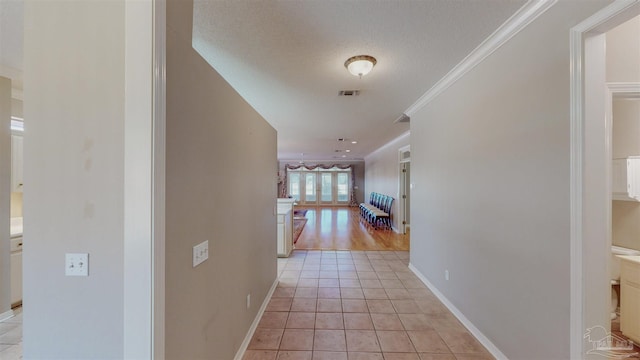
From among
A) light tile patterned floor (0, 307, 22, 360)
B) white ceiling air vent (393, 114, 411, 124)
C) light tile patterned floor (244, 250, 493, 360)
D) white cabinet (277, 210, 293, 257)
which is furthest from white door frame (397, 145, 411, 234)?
light tile patterned floor (0, 307, 22, 360)

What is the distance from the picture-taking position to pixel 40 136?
1.01 metres

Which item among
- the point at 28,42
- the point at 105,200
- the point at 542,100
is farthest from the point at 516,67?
the point at 28,42

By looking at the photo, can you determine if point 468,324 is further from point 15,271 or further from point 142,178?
point 15,271

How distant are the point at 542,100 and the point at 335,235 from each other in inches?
213

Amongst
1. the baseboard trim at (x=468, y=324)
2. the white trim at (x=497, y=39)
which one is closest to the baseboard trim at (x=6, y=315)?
the baseboard trim at (x=468, y=324)

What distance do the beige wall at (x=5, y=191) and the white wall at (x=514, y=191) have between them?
4.44 meters

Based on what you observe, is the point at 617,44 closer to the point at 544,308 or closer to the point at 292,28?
the point at 544,308

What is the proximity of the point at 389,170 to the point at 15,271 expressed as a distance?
750 centimetres

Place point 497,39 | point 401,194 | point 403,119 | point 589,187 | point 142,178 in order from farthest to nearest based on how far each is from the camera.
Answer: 1. point 401,194
2. point 403,119
3. point 497,39
4. point 589,187
5. point 142,178

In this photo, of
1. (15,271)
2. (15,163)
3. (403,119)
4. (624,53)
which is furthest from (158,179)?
(403,119)

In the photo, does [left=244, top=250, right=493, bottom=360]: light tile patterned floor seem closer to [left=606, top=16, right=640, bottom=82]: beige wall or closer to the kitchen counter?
[left=606, top=16, right=640, bottom=82]: beige wall

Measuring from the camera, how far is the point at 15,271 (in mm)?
2477

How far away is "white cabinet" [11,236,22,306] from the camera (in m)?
2.46

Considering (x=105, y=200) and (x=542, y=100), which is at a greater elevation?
(x=542, y=100)
